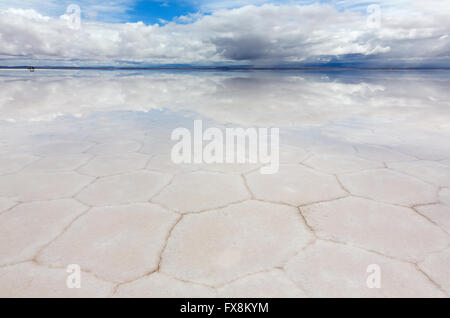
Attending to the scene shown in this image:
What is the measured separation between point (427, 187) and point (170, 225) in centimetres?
151

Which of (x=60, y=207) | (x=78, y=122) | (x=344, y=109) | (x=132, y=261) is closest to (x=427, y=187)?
(x=132, y=261)

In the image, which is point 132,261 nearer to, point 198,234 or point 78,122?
point 198,234

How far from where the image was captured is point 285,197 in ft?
4.92

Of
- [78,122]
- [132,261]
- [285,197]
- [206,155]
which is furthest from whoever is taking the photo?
[78,122]

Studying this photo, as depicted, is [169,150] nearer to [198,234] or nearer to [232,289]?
[198,234]

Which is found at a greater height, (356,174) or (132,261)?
(356,174)

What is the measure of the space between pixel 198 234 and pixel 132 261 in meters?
0.29

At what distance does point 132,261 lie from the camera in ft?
3.33

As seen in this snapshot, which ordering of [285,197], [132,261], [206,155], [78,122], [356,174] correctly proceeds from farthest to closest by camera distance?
1. [78,122]
2. [206,155]
3. [356,174]
4. [285,197]
5. [132,261]
